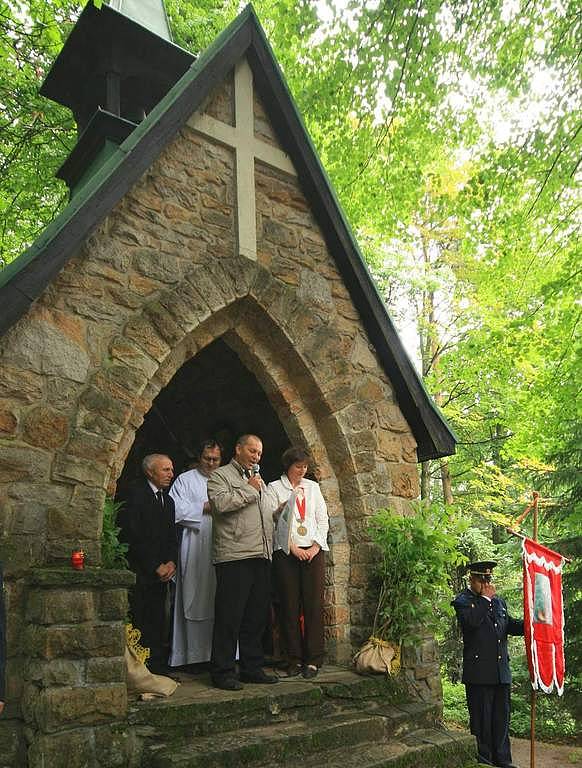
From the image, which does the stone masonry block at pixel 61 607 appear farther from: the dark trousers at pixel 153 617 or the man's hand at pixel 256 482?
the man's hand at pixel 256 482

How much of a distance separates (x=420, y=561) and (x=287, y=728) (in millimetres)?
1618

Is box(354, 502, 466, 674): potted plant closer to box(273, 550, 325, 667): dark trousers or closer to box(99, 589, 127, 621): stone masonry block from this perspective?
box(273, 550, 325, 667): dark trousers

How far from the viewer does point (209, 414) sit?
744 cm

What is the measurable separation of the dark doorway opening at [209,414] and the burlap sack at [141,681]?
2.78 m

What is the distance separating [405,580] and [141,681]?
6.96 ft

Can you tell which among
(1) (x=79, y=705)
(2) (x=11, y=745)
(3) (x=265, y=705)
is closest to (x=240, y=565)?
(3) (x=265, y=705)

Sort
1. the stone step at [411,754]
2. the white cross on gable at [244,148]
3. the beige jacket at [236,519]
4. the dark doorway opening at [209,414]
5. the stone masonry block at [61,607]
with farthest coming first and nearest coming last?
1. the dark doorway opening at [209,414]
2. the white cross on gable at [244,148]
3. the beige jacket at [236,519]
4. the stone step at [411,754]
5. the stone masonry block at [61,607]

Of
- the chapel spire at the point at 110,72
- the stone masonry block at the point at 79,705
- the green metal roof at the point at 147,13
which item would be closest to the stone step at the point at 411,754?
the stone masonry block at the point at 79,705

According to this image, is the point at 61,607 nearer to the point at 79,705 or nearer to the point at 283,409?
the point at 79,705

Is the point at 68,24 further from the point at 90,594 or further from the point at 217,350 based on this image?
the point at 90,594

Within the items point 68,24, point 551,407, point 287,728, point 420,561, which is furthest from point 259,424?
point 68,24

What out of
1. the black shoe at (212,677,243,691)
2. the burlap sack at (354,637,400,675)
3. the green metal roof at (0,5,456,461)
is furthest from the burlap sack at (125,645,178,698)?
the green metal roof at (0,5,456,461)

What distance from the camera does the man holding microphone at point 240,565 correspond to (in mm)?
4656

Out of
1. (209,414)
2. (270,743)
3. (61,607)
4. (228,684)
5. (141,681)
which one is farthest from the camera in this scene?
(209,414)
